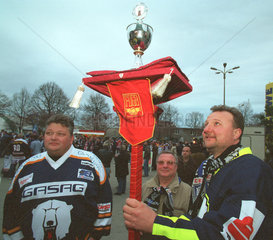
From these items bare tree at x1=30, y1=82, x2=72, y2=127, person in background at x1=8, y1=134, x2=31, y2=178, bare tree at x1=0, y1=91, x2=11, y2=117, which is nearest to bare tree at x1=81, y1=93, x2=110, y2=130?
bare tree at x1=30, y1=82, x2=72, y2=127

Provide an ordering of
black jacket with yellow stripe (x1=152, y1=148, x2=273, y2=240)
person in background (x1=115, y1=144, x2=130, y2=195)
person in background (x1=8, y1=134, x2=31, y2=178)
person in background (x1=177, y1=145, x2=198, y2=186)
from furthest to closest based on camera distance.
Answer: person in background (x1=8, y1=134, x2=31, y2=178), person in background (x1=115, y1=144, x2=130, y2=195), person in background (x1=177, y1=145, x2=198, y2=186), black jacket with yellow stripe (x1=152, y1=148, x2=273, y2=240)

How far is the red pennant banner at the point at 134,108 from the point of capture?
1889 mm

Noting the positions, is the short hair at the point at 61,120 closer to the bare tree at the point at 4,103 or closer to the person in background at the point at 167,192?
the person in background at the point at 167,192

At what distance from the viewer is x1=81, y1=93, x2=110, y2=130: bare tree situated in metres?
47.7

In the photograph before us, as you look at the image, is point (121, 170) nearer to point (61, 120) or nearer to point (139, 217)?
point (61, 120)

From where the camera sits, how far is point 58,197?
1856 mm

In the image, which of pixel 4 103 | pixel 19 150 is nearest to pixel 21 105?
pixel 4 103

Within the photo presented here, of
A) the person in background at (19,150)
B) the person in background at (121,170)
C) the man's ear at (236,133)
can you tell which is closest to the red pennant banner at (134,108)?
the man's ear at (236,133)

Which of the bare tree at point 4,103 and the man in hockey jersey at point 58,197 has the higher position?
the bare tree at point 4,103

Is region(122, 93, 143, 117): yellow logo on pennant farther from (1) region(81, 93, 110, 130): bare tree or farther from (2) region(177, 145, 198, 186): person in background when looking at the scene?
(1) region(81, 93, 110, 130): bare tree

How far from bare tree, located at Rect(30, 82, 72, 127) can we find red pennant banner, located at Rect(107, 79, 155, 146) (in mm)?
43177

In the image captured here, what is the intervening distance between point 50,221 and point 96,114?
4748 centimetres

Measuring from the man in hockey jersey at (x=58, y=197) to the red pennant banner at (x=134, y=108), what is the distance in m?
0.57

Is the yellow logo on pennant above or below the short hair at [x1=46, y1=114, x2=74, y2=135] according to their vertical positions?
above
